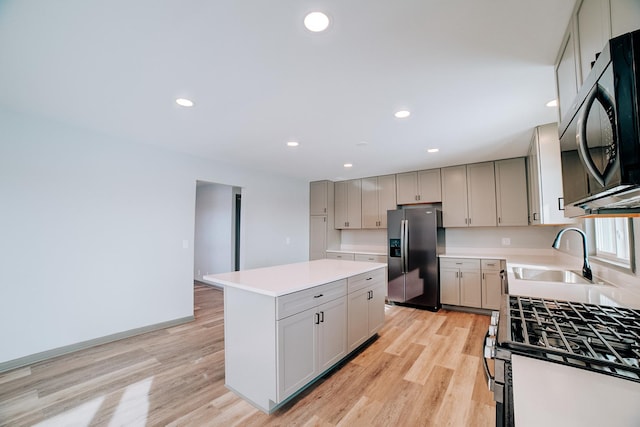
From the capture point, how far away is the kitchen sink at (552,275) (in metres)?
2.21

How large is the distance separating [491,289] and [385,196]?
92.6 inches

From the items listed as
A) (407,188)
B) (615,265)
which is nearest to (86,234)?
(407,188)

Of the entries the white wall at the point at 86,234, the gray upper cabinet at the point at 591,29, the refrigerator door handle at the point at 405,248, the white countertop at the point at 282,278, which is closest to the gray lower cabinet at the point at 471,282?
the refrigerator door handle at the point at 405,248

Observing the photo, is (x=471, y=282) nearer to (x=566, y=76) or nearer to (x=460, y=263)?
(x=460, y=263)

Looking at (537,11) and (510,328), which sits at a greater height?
(537,11)

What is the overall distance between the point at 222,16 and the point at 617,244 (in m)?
3.20

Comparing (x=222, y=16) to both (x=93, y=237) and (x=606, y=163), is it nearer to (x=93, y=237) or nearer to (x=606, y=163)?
(x=606, y=163)

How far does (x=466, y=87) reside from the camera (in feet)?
6.91

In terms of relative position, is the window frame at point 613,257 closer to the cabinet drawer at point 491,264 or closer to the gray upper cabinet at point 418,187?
the cabinet drawer at point 491,264

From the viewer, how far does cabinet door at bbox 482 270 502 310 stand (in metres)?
4.00

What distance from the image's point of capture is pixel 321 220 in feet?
19.8

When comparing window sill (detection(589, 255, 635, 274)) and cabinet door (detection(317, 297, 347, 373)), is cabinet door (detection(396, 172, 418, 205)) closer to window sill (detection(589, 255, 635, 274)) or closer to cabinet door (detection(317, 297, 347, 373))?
window sill (detection(589, 255, 635, 274))

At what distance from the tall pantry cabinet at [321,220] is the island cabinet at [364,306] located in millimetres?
2705

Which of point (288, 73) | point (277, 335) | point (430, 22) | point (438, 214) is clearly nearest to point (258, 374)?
point (277, 335)
